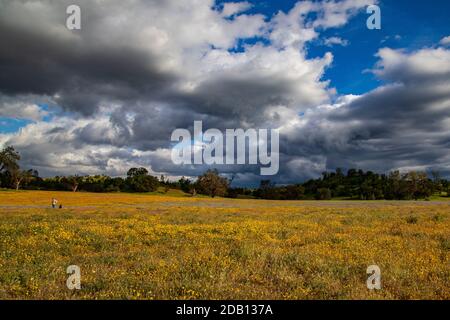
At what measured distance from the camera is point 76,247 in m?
16.8

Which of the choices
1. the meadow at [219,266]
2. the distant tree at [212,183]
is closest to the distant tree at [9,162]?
the distant tree at [212,183]

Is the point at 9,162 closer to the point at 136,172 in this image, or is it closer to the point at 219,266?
the point at 136,172

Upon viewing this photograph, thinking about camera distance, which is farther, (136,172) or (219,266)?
(136,172)

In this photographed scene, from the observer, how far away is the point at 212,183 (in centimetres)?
15350

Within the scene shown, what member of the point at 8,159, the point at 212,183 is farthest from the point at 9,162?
the point at 212,183

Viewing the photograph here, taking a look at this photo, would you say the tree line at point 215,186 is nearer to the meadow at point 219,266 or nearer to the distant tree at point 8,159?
the distant tree at point 8,159

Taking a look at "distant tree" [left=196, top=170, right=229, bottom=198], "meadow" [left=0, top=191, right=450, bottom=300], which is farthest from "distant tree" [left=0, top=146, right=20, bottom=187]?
"meadow" [left=0, top=191, right=450, bottom=300]

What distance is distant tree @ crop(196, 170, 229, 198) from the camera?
504ft

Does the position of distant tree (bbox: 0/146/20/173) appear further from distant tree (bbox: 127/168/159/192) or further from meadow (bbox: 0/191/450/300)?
meadow (bbox: 0/191/450/300)

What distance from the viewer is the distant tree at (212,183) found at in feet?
504

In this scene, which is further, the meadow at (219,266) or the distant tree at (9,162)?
the distant tree at (9,162)
